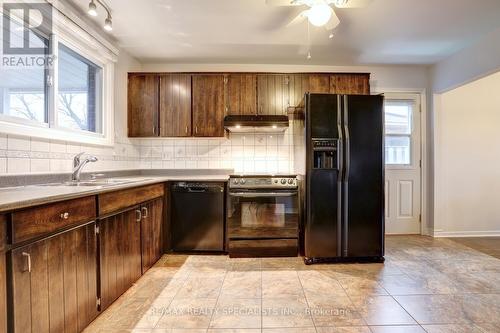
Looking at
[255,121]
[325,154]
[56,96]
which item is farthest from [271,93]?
[56,96]

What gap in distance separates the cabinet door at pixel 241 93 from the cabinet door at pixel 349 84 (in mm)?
1013

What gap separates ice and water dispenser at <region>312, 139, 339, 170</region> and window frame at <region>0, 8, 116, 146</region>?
2.27 m

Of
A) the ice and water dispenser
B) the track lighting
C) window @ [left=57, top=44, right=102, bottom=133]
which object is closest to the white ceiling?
the track lighting

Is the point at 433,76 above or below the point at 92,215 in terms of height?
Result: above

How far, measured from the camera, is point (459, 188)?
396cm

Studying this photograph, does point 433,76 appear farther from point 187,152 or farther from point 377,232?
point 187,152

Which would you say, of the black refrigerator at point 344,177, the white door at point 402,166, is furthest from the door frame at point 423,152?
the black refrigerator at point 344,177

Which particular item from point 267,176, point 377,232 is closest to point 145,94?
point 267,176

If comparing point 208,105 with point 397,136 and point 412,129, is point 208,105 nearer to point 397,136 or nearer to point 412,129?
point 397,136

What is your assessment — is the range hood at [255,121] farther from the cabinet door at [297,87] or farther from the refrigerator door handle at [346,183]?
the refrigerator door handle at [346,183]

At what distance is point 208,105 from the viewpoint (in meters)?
3.49

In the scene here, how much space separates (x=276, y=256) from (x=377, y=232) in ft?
3.69

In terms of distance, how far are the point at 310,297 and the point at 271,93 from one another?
239 centimetres

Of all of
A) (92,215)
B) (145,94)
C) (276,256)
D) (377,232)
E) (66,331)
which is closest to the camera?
(66,331)
